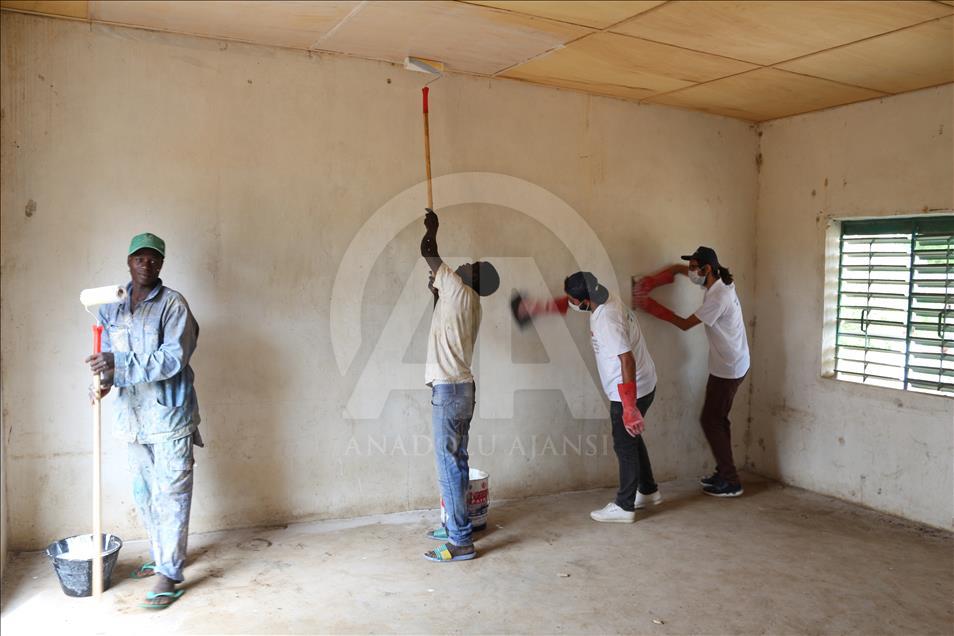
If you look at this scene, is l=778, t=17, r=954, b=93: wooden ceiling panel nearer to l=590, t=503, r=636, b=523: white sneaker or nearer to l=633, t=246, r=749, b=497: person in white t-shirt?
l=633, t=246, r=749, b=497: person in white t-shirt

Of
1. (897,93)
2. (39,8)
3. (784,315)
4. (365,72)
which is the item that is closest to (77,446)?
(39,8)

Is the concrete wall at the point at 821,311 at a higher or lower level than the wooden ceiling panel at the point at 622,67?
lower

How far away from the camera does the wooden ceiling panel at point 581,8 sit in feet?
10.2

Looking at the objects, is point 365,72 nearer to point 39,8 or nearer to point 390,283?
point 390,283

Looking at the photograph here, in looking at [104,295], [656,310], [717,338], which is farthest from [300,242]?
[717,338]

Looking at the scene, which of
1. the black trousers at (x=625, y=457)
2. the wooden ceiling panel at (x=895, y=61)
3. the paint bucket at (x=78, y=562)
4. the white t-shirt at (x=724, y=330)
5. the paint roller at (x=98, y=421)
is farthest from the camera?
the white t-shirt at (x=724, y=330)

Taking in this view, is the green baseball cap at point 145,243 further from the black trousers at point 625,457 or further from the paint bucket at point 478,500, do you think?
the black trousers at point 625,457

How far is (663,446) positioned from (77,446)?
3.64 meters

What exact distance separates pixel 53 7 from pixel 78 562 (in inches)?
96.6

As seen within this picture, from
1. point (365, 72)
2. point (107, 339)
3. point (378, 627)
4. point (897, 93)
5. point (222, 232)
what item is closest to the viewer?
point (378, 627)

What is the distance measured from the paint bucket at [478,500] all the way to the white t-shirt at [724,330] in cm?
184

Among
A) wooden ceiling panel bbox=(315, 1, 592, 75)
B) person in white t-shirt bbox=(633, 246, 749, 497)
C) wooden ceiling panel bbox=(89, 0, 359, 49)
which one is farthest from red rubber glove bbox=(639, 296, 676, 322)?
wooden ceiling panel bbox=(89, 0, 359, 49)

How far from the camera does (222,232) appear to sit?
12.6 feet

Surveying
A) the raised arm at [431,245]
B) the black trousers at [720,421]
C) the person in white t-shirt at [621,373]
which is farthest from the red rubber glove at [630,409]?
the raised arm at [431,245]
